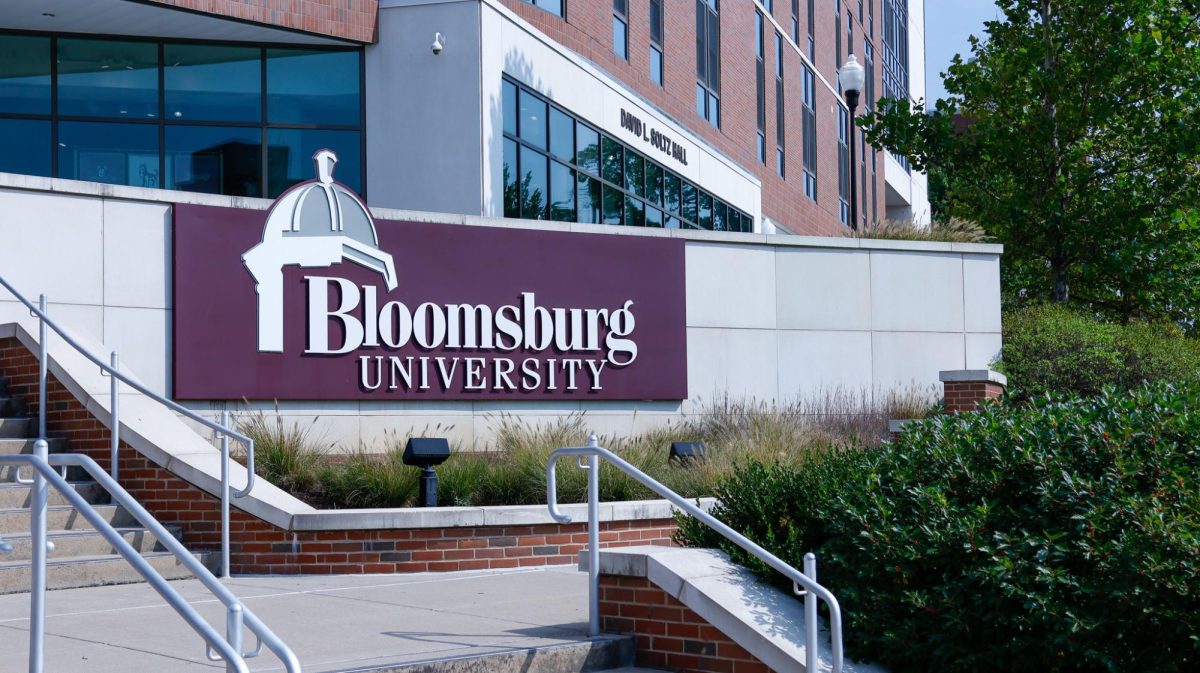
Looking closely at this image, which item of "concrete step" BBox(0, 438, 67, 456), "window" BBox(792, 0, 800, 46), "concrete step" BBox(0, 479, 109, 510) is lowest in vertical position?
"concrete step" BBox(0, 479, 109, 510)

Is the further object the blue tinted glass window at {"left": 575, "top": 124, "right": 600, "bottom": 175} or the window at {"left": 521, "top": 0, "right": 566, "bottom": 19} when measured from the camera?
the blue tinted glass window at {"left": 575, "top": 124, "right": 600, "bottom": 175}

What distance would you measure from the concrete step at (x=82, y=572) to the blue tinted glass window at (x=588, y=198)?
1296 cm

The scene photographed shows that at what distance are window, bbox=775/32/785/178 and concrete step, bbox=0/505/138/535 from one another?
26.4m

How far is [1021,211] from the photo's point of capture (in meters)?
22.5

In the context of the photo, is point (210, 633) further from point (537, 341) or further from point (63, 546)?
point (537, 341)

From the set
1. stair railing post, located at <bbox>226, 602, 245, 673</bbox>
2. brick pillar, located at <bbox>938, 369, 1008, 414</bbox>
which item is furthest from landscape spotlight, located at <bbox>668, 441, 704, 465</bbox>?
stair railing post, located at <bbox>226, 602, 245, 673</bbox>

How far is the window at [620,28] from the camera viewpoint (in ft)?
79.7

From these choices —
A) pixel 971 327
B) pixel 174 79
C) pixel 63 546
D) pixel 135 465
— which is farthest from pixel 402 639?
pixel 174 79

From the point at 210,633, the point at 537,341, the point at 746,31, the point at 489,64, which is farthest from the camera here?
the point at 746,31

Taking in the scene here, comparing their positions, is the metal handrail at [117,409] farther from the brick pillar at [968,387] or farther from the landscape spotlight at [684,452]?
the brick pillar at [968,387]

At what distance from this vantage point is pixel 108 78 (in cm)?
Result: 1945

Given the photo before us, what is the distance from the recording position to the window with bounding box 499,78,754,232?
1997 cm

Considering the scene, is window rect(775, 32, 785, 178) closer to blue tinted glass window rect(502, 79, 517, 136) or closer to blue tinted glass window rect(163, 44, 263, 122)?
blue tinted glass window rect(502, 79, 517, 136)

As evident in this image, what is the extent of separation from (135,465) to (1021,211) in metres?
16.1
